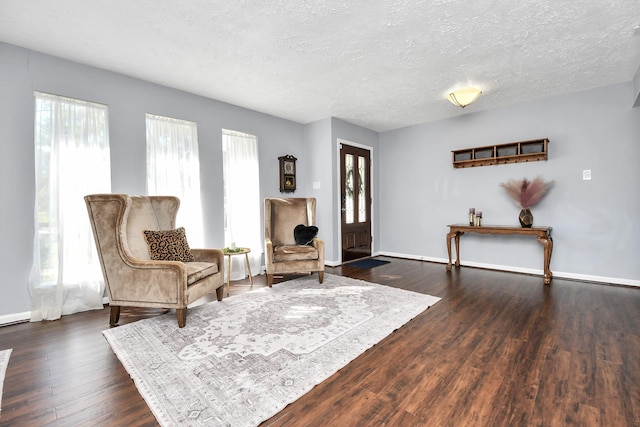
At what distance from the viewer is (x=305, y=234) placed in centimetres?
422

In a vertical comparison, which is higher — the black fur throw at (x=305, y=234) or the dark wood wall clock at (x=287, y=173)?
the dark wood wall clock at (x=287, y=173)

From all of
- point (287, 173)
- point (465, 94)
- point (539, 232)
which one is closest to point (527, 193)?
point (539, 232)

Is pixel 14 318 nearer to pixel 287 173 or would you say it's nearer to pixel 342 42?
pixel 287 173

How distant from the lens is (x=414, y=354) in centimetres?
209

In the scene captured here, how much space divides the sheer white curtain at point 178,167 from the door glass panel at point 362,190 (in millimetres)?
2987

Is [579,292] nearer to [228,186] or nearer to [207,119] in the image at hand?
[228,186]

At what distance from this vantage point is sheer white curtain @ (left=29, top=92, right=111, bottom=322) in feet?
9.29

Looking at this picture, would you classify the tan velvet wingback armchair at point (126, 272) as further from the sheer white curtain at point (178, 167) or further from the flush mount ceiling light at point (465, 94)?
the flush mount ceiling light at point (465, 94)

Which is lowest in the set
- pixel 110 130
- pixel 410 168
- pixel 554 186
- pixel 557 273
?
pixel 557 273

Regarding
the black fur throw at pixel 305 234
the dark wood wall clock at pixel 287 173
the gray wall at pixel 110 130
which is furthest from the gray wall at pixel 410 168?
the black fur throw at pixel 305 234

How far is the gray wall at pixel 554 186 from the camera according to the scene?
374 centimetres

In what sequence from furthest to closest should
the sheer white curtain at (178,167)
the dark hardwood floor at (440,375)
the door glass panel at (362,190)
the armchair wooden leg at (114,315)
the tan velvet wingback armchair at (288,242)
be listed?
1. the door glass panel at (362,190)
2. the tan velvet wingback armchair at (288,242)
3. the sheer white curtain at (178,167)
4. the armchair wooden leg at (114,315)
5. the dark hardwood floor at (440,375)

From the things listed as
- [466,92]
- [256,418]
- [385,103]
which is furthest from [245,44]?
[256,418]

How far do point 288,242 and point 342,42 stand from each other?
270 centimetres
